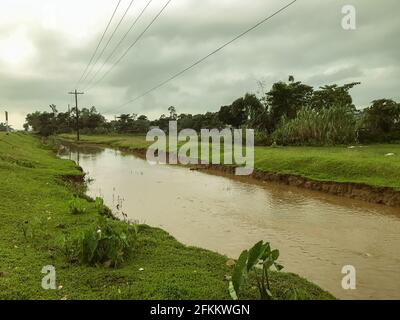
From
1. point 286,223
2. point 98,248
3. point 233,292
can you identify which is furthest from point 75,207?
point 233,292

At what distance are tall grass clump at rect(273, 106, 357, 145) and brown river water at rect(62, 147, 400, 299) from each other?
16484mm

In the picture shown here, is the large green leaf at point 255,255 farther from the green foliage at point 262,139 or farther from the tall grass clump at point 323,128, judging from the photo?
the green foliage at point 262,139

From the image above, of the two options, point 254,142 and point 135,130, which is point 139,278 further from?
point 135,130

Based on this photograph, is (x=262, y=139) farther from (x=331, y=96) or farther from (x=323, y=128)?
(x=331, y=96)

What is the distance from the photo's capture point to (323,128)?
126 feet

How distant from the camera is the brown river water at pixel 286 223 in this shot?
9.42m

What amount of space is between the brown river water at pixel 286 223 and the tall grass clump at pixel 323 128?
16.5 m

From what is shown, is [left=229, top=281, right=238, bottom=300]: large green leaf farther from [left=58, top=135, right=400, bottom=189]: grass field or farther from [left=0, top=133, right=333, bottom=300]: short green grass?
[left=58, top=135, right=400, bottom=189]: grass field

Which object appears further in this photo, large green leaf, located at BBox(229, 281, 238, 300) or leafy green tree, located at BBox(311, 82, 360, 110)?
leafy green tree, located at BBox(311, 82, 360, 110)

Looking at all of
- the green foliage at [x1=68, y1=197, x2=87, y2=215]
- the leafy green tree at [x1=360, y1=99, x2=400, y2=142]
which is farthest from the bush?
the leafy green tree at [x1=360, y1=99, x2=400, y2=142]

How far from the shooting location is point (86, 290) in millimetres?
6266

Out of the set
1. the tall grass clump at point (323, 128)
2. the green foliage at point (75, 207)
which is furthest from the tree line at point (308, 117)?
the green foliage at point (75, 207)

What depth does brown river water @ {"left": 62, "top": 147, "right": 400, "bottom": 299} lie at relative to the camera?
942cm

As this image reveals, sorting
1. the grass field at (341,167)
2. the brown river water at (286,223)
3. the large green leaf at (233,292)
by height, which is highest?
the grass field at (341,167)
